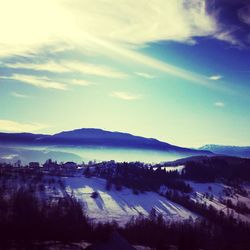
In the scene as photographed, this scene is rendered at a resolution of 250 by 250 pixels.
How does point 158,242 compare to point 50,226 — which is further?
point 50,226

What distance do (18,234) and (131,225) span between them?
191 ft

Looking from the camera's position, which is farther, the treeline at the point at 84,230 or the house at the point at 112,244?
the treeline at the point at 84,230

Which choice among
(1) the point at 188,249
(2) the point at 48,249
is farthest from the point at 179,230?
(2) the point at 48,249

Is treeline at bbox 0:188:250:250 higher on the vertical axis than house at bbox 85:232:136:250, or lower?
lower

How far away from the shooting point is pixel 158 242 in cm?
15138

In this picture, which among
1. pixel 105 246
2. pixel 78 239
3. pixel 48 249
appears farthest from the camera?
pixel 78 239

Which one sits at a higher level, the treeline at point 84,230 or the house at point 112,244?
the house at point 112,244

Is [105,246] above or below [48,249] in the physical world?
above

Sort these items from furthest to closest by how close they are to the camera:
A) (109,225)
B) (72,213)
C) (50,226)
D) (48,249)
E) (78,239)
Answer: (72,213) → (109,225) → (50,226) → (78,239) → (48,249)

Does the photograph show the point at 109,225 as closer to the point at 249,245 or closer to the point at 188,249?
the point at 188,249

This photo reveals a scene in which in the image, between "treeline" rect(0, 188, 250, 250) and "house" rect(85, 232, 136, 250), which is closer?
"house" rect(85, 232, 136, 250)

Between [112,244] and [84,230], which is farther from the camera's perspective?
[84,230]

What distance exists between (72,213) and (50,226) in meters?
24.2

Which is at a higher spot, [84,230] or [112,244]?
[112,244]
